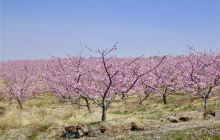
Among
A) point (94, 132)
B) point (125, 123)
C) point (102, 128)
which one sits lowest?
point (94, 132)

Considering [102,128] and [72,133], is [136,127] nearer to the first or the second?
[102,128]

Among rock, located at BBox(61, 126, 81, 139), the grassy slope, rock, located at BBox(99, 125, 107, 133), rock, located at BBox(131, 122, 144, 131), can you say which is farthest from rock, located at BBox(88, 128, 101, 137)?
rock, located at BBox(131, 122, 144, 131)

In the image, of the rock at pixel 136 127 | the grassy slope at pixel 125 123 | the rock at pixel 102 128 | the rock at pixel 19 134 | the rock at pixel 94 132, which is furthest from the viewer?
the rock at pixel 19 134

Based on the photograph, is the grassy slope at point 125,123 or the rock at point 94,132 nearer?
the grassy slope at point 125,123

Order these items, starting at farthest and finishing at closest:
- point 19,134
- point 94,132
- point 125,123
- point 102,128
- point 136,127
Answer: point 125,123
point 19,134
point 136,127
point 102,128
point 94,132

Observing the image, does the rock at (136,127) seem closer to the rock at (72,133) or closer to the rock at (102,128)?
the rock at (102,128)

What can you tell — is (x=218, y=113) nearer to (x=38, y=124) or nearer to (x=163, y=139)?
(x=163, y=139)

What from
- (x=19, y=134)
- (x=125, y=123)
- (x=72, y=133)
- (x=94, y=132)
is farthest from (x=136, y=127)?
(x=19, y=134)

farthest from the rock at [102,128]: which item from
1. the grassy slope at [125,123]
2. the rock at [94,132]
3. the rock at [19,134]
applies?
the rock at [19,134]

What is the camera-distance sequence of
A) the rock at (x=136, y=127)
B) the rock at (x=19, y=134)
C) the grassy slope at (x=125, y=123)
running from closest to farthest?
the grassy slope at (x=125, y=123) → the rock at (x=136, y=127) → the rock at (x=19, y=134)

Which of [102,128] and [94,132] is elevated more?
[102,128]

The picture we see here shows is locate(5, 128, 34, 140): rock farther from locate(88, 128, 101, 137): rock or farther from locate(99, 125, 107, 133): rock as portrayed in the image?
locate(99, 125, 107, 133): rock

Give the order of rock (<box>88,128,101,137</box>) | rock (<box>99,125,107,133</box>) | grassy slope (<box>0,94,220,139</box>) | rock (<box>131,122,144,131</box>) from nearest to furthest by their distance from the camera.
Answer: grassy slope (<box>0,94,220,139</box>)
rock (<box>88,128,101,137</box>)
rock (<box>99,125,107,133</box>)
rock (<box>131,122,144,131</box>)

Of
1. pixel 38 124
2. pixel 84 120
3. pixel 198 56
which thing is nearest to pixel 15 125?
pixel 38 124
